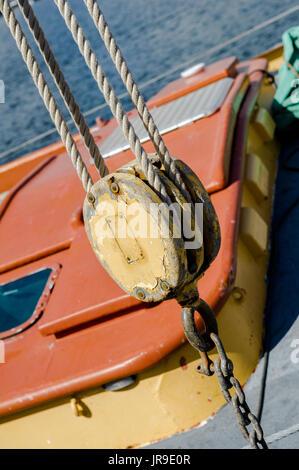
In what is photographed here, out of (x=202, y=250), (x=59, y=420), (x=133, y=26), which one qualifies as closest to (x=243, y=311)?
(x=59, y=420)

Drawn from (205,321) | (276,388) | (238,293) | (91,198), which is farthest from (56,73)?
(276,388)

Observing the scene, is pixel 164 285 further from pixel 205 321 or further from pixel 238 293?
pixel 238 293

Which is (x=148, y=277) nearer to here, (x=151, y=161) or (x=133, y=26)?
(x=151, y=161)

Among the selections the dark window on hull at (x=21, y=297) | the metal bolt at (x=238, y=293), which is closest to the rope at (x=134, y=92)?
the metal bolt at (x=238, y=293)

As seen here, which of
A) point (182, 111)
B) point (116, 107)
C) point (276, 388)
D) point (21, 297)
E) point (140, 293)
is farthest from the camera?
point (182, 111)

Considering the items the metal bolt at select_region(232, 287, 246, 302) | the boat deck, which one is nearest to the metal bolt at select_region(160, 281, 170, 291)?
the metal bolt at select_region(232, 287, 246, 302)

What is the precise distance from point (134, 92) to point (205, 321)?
0.62m

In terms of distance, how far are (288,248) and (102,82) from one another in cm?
182

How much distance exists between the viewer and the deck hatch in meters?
3.20

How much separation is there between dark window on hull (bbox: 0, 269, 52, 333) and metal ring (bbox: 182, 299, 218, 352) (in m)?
1.35

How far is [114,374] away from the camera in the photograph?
6.68 ft

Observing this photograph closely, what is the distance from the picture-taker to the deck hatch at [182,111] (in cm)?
320

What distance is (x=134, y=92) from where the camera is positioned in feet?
4.23
